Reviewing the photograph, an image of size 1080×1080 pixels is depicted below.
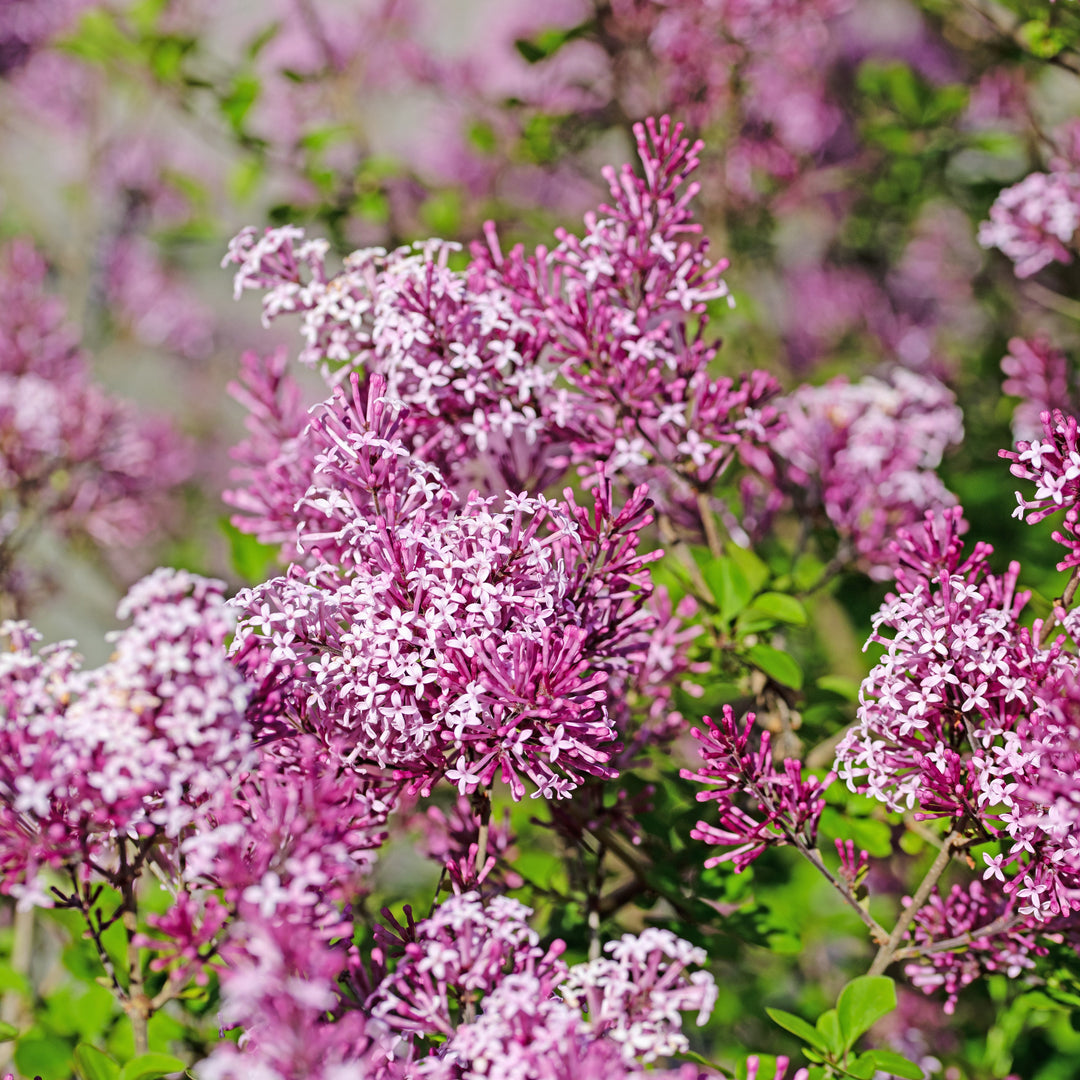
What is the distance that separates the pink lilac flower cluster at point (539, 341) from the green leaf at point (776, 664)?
275 millimetres

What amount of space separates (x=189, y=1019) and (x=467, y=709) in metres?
0.90

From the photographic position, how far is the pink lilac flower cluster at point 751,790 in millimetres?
1134

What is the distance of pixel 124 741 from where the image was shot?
0.94 meters

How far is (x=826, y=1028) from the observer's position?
1.20m

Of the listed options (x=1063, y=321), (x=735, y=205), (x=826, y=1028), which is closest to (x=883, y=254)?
(x=1063, y=321)

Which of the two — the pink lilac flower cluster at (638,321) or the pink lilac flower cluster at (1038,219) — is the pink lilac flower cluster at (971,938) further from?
the pink lilac flower cluster at (1038,219)

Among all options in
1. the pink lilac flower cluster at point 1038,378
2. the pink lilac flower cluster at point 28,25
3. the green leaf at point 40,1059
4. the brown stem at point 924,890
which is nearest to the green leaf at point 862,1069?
the brown stem at point 924,890

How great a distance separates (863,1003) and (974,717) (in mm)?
341

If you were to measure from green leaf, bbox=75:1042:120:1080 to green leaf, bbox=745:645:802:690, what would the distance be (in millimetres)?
913

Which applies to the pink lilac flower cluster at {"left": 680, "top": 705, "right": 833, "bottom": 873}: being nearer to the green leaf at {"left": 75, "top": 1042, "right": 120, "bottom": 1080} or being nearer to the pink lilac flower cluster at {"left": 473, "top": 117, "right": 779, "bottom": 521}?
the pink lilac flower cluster at {"left": 473, "top": 117, "right": 779, "bottom": 521}

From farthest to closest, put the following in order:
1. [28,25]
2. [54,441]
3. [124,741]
→ 1. [28,25]
2. [54,441]
3. [124,741]

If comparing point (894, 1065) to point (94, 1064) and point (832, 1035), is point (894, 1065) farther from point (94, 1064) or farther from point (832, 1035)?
point (94, 1064)

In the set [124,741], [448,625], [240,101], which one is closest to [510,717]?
[448,625]

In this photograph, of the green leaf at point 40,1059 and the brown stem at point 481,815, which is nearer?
the brown stem at point 481,815
